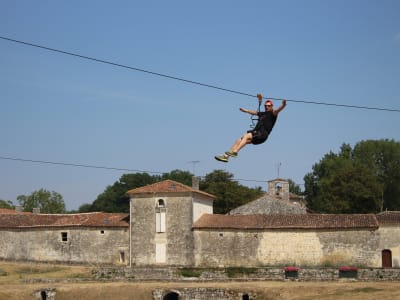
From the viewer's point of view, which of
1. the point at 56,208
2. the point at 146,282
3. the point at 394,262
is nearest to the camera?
the point at 146,282

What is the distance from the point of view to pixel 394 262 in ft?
160

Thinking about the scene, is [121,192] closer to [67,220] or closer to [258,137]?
[67,220]

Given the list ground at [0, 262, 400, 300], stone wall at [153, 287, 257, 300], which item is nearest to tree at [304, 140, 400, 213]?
ground at [0, 262, 400, 300]

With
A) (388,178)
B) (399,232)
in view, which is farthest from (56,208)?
(399,232)

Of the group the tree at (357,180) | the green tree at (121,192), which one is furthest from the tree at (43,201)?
the tree at (357,180)

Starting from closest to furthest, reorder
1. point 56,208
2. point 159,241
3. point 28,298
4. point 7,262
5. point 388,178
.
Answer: point 28,298
point 159,241
point 7,262
point 388,178
point 56,208

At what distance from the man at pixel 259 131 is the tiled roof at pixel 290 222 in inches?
1353

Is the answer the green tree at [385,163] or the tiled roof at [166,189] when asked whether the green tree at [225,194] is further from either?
the tiled roof at [166,189]

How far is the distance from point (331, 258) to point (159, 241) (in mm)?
13339

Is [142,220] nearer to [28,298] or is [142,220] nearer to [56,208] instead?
[28,298]

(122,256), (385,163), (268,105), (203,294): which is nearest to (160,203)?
(122,256)

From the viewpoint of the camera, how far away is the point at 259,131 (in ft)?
54.9

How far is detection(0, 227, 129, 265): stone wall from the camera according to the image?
54062 mm

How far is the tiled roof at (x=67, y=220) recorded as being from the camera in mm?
54844
